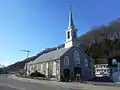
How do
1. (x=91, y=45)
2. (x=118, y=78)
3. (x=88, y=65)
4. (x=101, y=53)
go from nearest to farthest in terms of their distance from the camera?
(x=118, y=78), (x=88, y=65), (x=101, y=53), (x=91, y=45)

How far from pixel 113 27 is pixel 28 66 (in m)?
39.5

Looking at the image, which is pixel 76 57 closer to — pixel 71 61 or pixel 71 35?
pixel 71 61

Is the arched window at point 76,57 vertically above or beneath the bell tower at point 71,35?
beneath

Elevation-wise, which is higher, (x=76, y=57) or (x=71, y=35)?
(x=71, y=35)

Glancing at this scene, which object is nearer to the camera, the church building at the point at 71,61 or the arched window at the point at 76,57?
the church building at the point at 71,61

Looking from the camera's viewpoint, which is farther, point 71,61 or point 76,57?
point 76,57

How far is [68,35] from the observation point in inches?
2318

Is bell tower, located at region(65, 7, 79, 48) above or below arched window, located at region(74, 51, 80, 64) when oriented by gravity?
above

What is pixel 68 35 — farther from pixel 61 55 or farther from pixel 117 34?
pixel 117 34

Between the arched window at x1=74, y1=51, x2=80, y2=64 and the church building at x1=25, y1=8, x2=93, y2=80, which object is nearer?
the church building at x1=25, y1=8, x2=93, y2=80

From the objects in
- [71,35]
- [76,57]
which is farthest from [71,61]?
[71,35]

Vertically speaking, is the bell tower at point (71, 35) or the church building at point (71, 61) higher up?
the bell tower at point (71, 35)

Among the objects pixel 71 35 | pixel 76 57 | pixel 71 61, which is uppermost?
pixel 71 35

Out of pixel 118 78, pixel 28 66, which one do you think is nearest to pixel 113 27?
pixel 28 66
